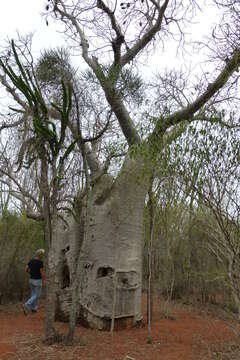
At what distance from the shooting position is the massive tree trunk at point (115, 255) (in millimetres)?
6246

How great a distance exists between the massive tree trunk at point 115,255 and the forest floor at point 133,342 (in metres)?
0.32

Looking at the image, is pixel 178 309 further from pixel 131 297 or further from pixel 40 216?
pixel 40 216

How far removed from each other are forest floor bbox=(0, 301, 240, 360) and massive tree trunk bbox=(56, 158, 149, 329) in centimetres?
32

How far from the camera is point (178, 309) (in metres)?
8.73

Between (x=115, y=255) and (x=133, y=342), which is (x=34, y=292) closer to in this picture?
(x=115, y=255)

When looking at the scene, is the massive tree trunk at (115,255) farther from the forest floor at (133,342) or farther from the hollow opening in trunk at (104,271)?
the forest floor at (133,342)

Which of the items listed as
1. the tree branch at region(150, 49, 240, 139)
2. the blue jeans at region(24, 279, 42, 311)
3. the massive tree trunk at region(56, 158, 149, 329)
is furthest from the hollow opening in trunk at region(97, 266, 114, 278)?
the tree branch at region(150, 49, 240, 139)

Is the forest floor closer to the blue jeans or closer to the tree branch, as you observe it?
the blue jeans

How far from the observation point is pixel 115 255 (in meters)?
6.36

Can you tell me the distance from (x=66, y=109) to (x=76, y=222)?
2240mm

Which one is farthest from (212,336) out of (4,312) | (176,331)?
(4,312)

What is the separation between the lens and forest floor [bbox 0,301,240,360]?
4786 millimetres

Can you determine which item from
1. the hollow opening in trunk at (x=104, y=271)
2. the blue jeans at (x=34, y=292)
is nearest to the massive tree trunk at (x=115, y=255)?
the hollow opening in trunk at (x=104, y=271)

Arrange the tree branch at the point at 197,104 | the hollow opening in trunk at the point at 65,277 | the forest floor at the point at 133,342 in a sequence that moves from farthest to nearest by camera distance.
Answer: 1. the hollow opening in trunk at the point at 65,277
2. the tree branch at the point at 197,104
3. the forest floor at the point at 133,342
